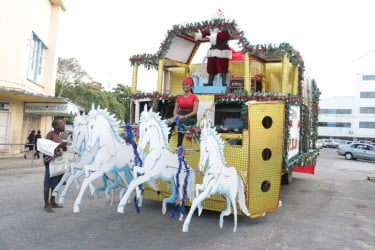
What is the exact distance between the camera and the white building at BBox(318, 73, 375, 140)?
62938mm

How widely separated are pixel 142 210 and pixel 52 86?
16.4 metres

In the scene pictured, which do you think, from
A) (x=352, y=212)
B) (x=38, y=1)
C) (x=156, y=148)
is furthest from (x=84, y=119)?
(x=38, y=1)

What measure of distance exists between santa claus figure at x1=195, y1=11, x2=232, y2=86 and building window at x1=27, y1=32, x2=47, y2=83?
13.2m

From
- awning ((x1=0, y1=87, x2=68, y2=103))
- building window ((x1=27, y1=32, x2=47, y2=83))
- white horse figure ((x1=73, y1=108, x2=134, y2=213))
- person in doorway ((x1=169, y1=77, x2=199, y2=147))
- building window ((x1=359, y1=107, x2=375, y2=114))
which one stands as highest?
building window ((x1=359, y1=107, x2=375, y2=114))

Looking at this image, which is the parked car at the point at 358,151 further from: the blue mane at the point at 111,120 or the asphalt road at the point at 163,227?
the blue mane at the point at 111,120

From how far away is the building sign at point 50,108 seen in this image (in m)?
17.2

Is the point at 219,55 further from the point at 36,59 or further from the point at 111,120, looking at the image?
the point at 36,59

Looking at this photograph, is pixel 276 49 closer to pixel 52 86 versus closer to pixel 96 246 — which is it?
pixel 96 246

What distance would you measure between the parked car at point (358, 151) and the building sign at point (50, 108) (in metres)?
22.0

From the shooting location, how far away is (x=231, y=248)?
498 cm

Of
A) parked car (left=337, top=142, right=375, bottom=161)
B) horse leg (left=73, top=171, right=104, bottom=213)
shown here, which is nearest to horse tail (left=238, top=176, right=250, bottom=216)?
horse leg (left=73, top=171, right=104, bottom=213)

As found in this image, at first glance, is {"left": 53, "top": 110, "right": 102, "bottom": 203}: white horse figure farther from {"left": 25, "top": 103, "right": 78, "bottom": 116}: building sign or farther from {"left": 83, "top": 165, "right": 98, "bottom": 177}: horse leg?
{"left": 25, "top": 103, "right": 78, "bottom": 116}: building sign

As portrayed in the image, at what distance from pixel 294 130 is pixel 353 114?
6486cm

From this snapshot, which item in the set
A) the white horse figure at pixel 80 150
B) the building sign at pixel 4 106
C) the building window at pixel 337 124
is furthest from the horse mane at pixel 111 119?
the building window at pixel 337 124
